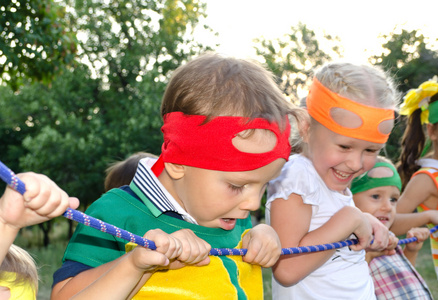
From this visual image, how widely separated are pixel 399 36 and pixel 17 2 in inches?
639

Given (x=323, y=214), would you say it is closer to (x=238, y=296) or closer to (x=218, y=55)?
(x=238, y=296)

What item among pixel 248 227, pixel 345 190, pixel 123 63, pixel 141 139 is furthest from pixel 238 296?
pixel 123 63

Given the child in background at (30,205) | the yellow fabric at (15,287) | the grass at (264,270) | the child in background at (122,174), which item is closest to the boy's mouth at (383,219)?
the child in background at (122,174)

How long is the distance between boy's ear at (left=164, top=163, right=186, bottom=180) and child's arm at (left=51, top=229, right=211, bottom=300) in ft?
0.99

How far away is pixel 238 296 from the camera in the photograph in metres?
1.86

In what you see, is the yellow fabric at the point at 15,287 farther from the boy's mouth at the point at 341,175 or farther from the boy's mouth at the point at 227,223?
the boy's mouth at the point at 341,175

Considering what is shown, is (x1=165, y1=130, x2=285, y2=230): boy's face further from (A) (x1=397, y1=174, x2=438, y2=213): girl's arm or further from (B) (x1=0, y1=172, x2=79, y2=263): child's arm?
(A) (x1=397, y1=174, x2=438, y2=213): girl's arm

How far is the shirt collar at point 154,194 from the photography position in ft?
5.80

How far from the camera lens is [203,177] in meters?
1.78

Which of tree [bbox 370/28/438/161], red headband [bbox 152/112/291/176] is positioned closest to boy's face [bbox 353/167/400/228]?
red headband [bbox 152/112/291/176]

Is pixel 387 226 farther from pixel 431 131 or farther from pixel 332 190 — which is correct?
pixel 431 131

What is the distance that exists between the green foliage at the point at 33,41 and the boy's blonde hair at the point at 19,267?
4.57 metres

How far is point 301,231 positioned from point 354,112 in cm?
66

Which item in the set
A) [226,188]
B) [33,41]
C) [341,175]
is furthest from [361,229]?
[33,41]
